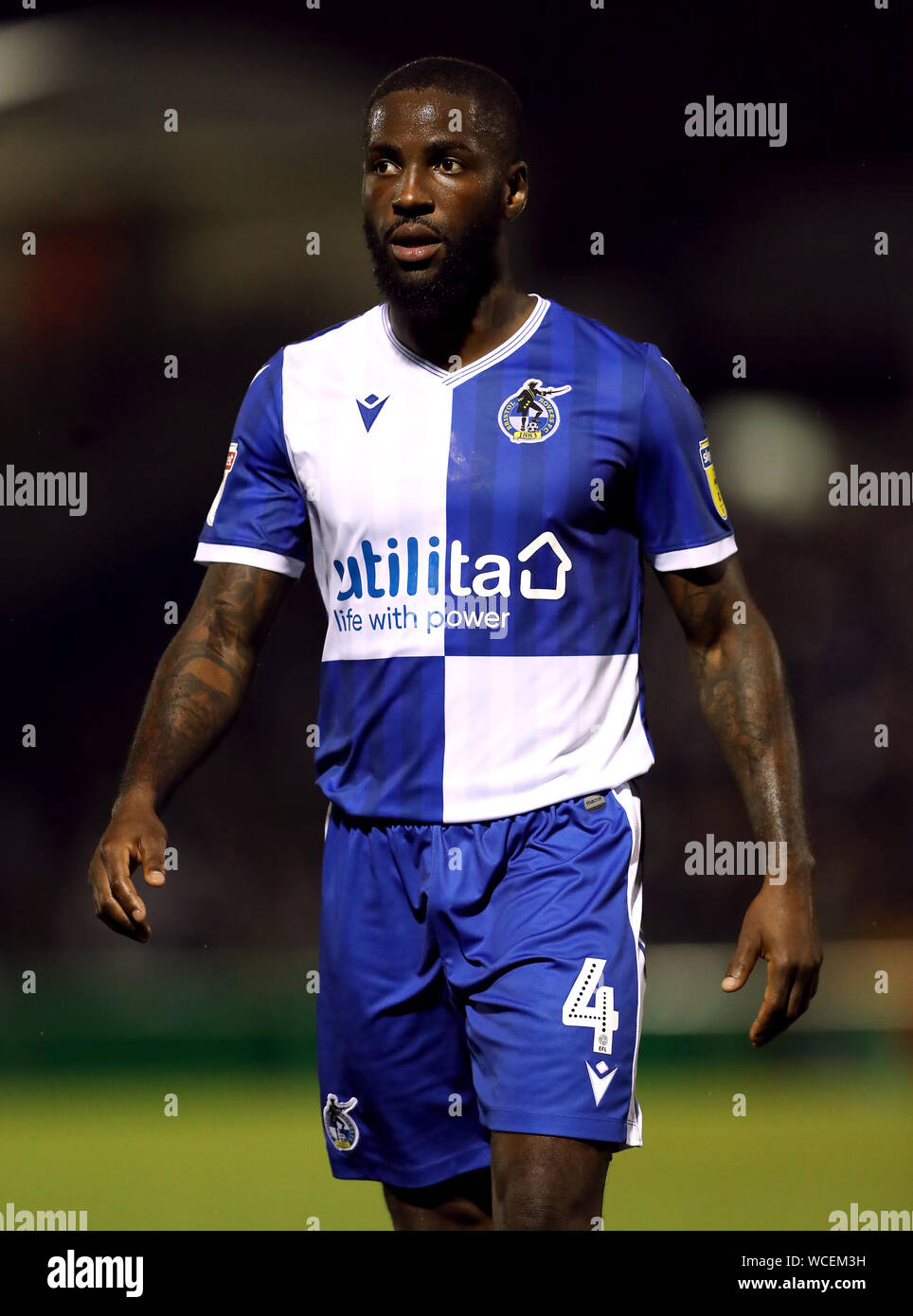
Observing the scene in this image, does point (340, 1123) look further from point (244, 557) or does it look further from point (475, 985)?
point (244, 557)

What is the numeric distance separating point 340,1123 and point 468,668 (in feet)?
2.73

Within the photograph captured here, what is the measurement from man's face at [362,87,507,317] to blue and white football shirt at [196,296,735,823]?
0.15m

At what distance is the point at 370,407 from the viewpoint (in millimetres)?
3418

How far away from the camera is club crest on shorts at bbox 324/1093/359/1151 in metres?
3.38

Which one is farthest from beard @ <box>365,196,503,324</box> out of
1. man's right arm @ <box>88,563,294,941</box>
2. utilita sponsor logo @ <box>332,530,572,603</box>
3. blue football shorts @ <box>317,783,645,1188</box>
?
blue football shorts @ <box>317,783,645,1188</box>

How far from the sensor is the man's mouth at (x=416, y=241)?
3.33m

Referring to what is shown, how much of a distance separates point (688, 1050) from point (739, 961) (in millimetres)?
3968

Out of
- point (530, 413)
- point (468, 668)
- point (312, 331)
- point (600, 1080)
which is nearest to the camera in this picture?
point (600, 1080)

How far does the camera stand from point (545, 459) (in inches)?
130

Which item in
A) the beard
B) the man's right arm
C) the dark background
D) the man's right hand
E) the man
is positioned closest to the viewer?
the man's right hand

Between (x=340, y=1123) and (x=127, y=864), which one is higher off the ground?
(x=127, y=864)

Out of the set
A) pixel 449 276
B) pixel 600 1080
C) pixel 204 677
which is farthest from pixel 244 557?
pixel 600 1080

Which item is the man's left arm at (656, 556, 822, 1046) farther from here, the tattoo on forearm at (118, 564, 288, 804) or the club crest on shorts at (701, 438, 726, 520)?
the tattoo on forearm at (118, 564, 288, 804)

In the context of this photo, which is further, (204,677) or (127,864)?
(204,677)
